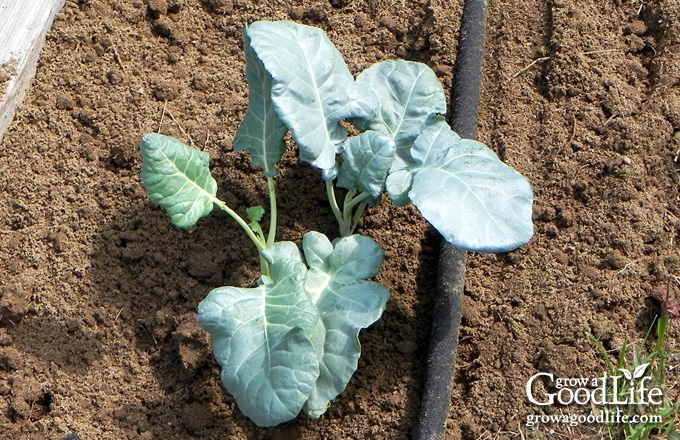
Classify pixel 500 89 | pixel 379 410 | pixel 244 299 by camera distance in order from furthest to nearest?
pixel 500 89, pixel 379 410, pixel 244 299

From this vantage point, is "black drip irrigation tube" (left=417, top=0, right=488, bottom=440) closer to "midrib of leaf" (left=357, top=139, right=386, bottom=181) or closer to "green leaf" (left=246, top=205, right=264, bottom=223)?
"midrib of leaf" (left=357, top=139, right=386, bottom=181)

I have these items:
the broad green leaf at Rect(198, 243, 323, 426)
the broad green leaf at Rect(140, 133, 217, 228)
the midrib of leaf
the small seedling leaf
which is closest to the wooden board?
the broad green leaf at Rect(140, 133, 217, 228)

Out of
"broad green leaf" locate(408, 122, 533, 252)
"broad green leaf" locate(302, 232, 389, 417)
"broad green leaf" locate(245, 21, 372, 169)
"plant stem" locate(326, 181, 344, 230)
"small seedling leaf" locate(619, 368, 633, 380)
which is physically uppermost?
"broad green leaf" locate(245, 21, 372, 169)

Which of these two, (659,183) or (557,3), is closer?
(659,183)

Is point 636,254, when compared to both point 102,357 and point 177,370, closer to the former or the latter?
point 177,370

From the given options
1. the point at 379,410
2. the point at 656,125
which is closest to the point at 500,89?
the point at 656,125

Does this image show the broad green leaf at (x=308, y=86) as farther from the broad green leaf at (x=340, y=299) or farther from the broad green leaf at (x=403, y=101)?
the broad green leaf at (x=340, y=299)

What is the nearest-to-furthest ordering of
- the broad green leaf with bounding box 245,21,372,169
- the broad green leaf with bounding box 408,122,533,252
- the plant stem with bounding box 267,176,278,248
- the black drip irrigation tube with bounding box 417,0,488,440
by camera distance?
1. the broad green leaf with bounding box 408,122,533,252
2. the broad green leaf with bounding box 245,21,372,169
3. the black drip irrigation tube with bounding box 417,0,488,440
4. the plant stem with bounding box 267,176,278,248
